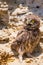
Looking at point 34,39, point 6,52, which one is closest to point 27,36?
point 34,39

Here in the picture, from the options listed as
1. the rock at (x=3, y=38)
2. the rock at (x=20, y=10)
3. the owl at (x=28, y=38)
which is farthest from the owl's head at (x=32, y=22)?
the rock at (x=20, y=10)

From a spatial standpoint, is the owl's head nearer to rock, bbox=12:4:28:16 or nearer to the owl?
the owl

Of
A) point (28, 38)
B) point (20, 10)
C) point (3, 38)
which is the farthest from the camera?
point (20, 10)

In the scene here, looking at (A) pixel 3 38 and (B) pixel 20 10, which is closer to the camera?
(A) pixel 3 38

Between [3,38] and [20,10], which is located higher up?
[20,10]

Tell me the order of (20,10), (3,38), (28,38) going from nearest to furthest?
(28,38)
(3,38)
(20,10)

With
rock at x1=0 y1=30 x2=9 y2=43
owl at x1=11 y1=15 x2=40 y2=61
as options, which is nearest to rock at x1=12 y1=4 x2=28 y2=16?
rock at x1=0 y1=30 x2=9 y2=43

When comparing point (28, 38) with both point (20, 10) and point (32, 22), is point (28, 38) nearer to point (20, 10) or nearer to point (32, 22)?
point (32, 22)

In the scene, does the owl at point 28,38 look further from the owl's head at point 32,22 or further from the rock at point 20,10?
the rock at point 20,10

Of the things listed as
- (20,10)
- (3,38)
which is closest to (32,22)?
(3,38)
